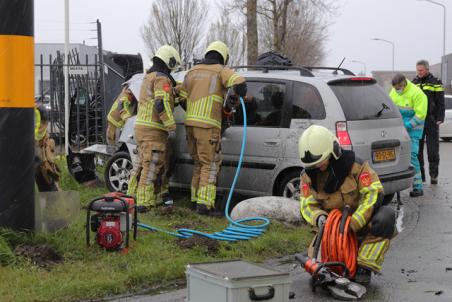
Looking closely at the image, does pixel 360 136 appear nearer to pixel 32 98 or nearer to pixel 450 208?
pixel 450 208

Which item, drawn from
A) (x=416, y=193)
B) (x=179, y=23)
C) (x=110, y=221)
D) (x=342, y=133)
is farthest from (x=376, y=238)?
(x=179, y=23)

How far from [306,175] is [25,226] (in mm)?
2517

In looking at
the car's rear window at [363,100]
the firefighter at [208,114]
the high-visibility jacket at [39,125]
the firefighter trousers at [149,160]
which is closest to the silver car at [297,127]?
the car's rear window at [363,100]

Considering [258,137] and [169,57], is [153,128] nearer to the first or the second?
[169,57]

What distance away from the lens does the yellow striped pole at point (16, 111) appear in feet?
18.9

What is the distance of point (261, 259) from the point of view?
20.5ft

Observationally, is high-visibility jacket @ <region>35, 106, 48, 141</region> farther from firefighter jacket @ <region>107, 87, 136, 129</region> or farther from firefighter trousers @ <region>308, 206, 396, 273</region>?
firefighter trousers @ <region>308, 206, 396, 273</region>

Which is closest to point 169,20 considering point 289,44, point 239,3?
point 289,44

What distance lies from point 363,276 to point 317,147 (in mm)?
1124

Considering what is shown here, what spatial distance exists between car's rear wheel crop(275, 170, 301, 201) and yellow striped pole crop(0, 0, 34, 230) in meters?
3.23

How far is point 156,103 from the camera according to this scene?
7938 millimetres

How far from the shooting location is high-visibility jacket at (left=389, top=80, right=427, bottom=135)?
10.0 m

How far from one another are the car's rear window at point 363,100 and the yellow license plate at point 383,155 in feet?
1.36

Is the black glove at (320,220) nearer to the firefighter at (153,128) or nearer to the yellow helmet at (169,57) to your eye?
the firefighter at (153,128)
